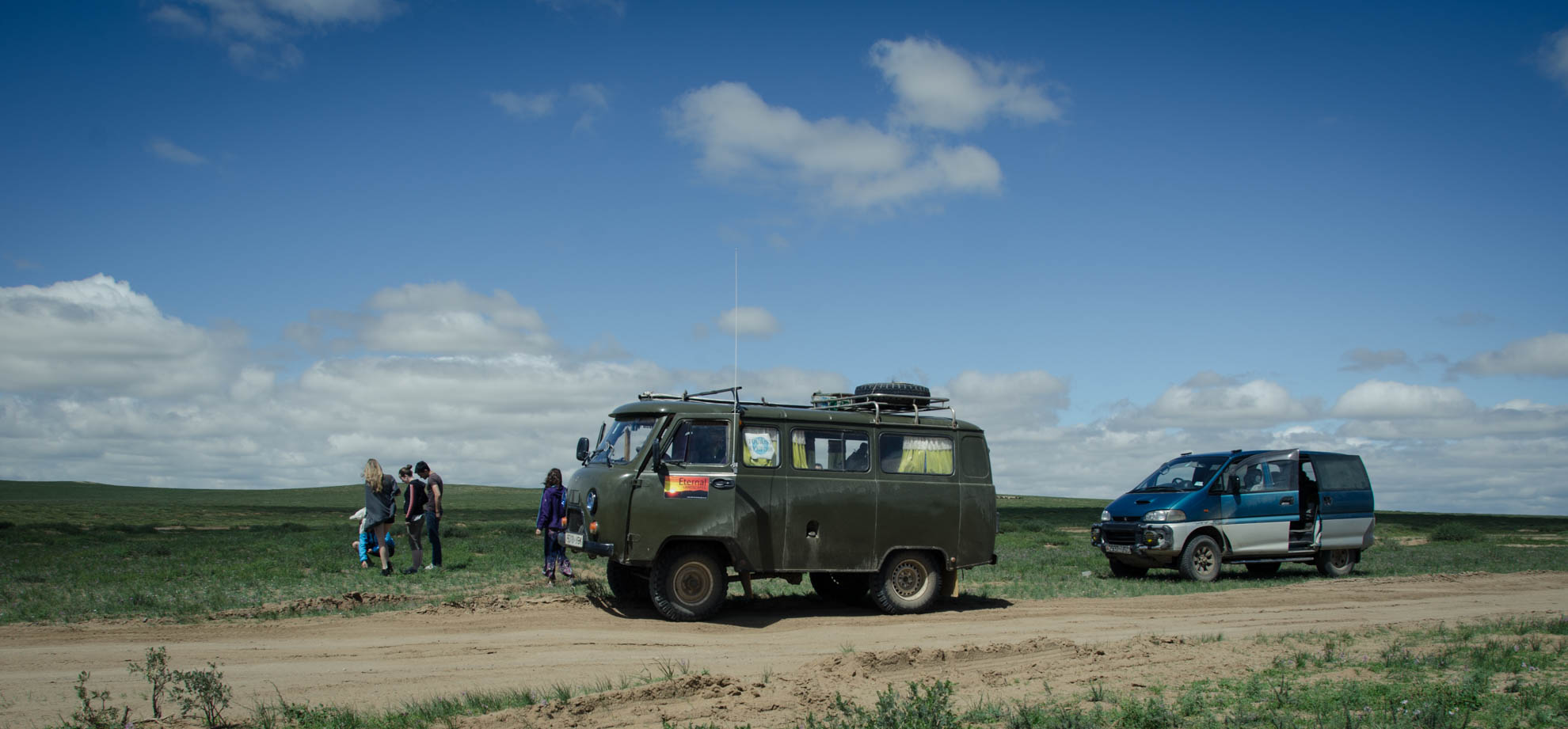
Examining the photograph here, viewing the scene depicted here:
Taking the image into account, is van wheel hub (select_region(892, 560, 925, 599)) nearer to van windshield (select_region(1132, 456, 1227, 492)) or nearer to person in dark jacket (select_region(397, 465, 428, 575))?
van windshield (select_region(1132, 456, 1227, 492))

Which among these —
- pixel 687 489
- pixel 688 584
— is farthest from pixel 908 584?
pixel 687 489

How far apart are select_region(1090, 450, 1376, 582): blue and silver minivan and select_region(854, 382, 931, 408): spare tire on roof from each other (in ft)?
21.8

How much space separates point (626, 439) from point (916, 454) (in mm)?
4049

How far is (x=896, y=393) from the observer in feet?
46.3

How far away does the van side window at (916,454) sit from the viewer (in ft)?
44.5

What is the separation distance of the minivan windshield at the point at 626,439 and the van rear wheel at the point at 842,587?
11.6ft

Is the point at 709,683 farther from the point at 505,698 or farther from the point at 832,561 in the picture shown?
the point at 832,561

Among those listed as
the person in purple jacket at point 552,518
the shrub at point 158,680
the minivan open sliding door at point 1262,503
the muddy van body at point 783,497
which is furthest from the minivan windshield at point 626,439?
the minivan open sliding door at point 1262,503

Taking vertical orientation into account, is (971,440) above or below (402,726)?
above

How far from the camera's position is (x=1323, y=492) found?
19.7 metres

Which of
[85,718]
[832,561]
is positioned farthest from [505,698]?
[832,561]

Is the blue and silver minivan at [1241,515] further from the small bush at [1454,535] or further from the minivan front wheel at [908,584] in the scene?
the small bush at [1454,535]

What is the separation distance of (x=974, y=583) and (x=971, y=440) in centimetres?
500

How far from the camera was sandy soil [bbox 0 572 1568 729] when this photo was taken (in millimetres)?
8109
